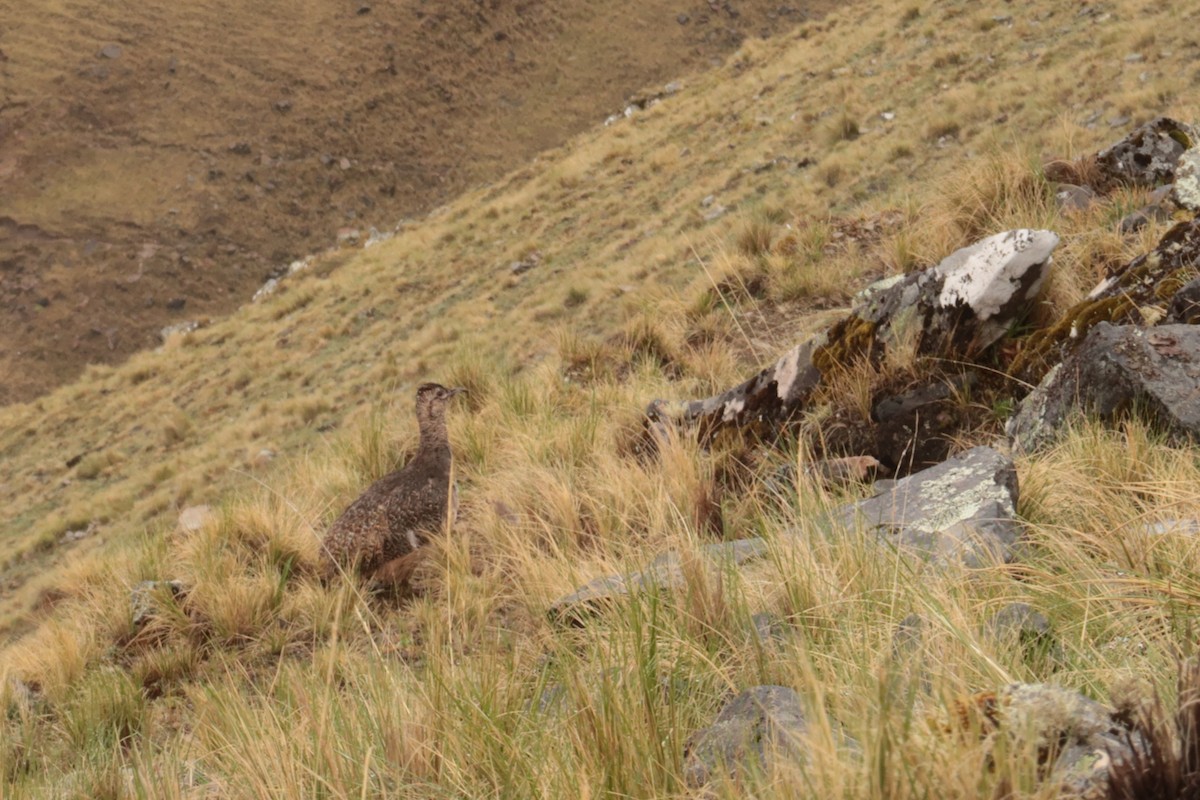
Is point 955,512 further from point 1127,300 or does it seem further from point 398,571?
point 398,571

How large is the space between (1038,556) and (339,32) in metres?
34.9

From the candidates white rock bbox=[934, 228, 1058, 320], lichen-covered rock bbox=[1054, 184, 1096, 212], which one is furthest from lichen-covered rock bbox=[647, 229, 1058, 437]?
lichen-covered rock bbox=[1054, 184, 1096, 212]

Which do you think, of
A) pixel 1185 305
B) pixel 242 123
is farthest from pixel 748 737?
pixel 242 123

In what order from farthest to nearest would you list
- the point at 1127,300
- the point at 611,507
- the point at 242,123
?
the point at 242,123 → the point at 611,507 → the point at 1127,300

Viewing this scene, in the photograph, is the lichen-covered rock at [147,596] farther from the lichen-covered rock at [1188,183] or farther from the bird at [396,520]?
the lichen-covered rock at [1188,183]

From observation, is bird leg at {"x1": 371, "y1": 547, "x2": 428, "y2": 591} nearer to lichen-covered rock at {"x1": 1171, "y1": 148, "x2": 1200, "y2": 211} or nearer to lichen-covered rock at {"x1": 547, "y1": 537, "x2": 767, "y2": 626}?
lichen-covered rock at {"x1": 547, "y1": 537, "x2": 767, "y2": 626}

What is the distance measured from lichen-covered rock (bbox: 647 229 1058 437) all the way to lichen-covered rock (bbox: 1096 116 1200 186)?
230 cm

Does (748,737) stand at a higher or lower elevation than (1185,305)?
higher

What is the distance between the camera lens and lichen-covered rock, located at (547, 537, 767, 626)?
2.74m

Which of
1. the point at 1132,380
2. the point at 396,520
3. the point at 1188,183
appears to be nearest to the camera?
the point at 1132,380

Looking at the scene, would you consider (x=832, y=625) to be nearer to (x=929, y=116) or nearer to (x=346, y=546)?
(x=346, y=546)

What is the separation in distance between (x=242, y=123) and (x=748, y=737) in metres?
31.6

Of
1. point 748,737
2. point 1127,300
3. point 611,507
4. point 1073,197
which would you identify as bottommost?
point 611,507

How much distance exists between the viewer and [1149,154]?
6.15 meters
